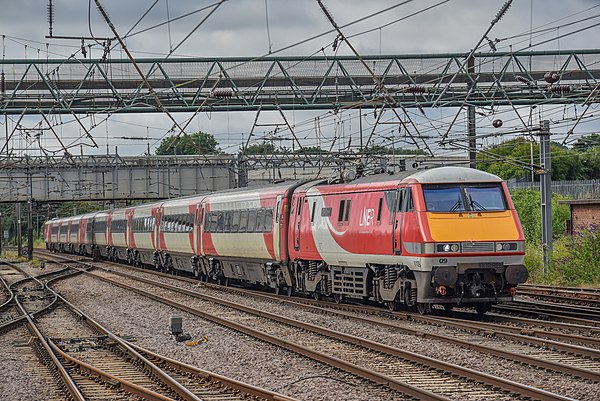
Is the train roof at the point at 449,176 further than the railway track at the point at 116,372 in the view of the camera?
Yes

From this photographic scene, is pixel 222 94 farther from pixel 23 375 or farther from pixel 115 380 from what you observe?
pixel 115 380

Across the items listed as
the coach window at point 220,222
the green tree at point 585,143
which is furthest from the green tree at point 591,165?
the coach window at point 220,222

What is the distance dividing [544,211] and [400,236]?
11.3m

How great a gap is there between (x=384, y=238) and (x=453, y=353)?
569 cm

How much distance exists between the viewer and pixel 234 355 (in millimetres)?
15359

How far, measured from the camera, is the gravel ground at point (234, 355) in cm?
1202

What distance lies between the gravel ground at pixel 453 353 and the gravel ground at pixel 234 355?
1.76m

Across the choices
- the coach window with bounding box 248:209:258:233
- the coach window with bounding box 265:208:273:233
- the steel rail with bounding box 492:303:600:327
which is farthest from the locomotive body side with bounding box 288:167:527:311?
the coach window with bounding box 248:209:258:233

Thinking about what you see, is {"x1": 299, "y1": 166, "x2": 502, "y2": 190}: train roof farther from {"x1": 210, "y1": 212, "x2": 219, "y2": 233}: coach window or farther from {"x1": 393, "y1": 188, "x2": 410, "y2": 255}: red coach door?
{"x1": 210, "y1": 212, "x2": 219, "y2": 233}: coach window

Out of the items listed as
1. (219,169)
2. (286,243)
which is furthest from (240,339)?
(219,169)

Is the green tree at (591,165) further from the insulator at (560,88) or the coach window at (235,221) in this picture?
the coach window at (235,221)

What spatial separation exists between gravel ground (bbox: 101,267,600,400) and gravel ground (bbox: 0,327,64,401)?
5.40m

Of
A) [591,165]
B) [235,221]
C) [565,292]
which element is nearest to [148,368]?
[565,292]

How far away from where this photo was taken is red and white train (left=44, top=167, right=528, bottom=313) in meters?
18.5
